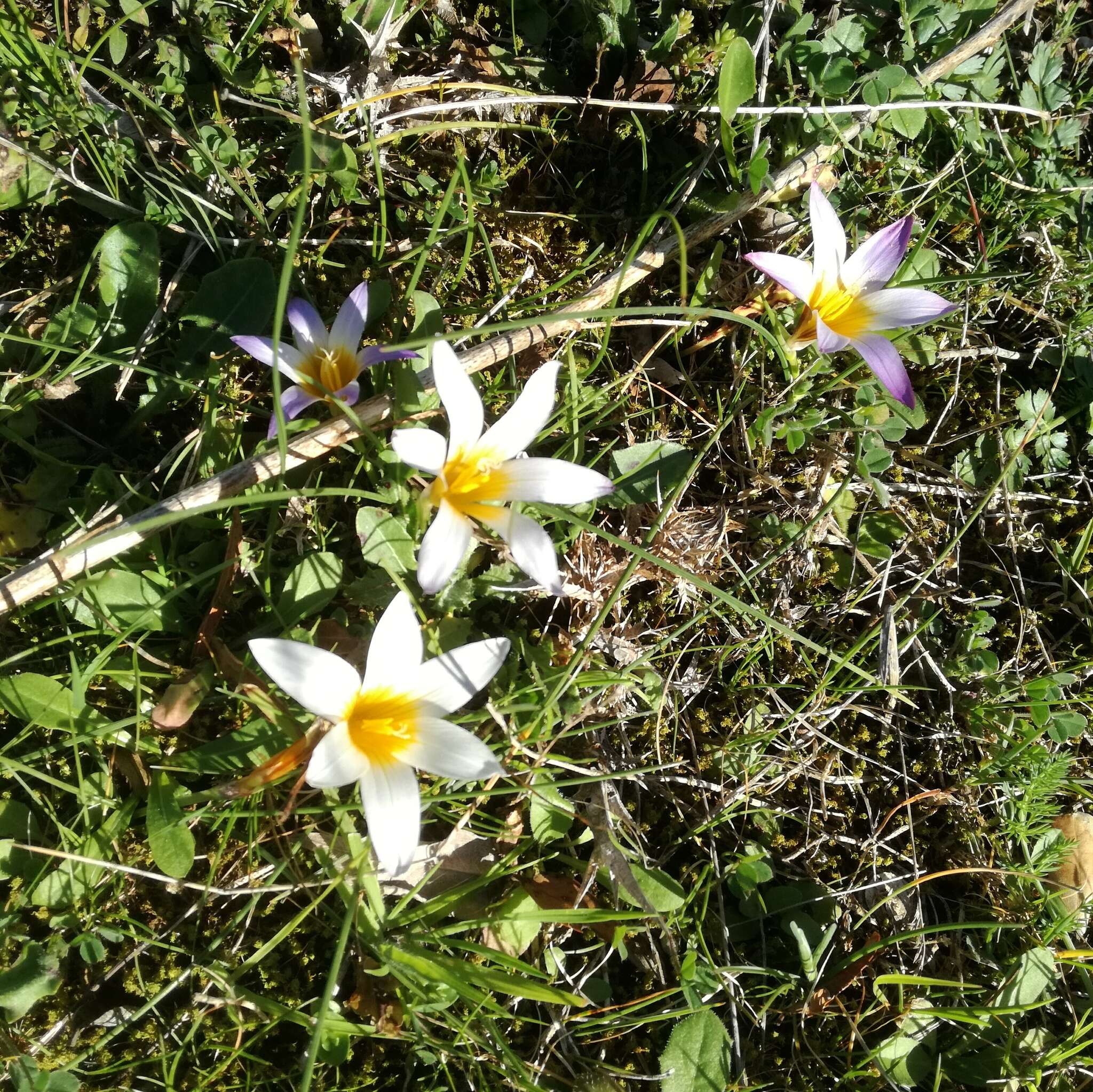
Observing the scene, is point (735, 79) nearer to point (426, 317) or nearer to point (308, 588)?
point (426, 317)

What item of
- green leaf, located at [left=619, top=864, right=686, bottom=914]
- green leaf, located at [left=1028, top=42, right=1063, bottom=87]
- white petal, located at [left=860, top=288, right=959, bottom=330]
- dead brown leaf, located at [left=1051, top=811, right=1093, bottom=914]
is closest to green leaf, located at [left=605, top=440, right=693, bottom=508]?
white petal, located at [left=860, top=288, right=959, bottom=330]

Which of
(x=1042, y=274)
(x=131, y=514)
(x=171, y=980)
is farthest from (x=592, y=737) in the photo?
(x=1042, y=274)

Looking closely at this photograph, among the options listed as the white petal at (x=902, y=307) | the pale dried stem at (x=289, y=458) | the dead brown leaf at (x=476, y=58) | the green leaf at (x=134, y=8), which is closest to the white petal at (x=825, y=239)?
the white petal at (x=902, y=307)

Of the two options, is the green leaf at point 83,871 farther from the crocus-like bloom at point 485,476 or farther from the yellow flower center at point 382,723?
the crocus-like bloom at point 485,476

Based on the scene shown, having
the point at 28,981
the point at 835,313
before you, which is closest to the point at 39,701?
the point at 28,981

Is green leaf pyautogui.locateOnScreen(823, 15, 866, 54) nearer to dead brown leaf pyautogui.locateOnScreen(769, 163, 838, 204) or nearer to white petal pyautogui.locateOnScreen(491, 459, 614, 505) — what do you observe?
dead brown leaf pyautogui.locateOnScreen(769, 163, 838, 204)

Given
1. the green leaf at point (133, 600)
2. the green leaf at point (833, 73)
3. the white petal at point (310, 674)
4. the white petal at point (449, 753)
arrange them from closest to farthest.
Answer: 1. the white petal at point (310, 674)
2. the white petal at point (449, 753)
3. the green leaf at point (133, 600)
4. the green leaf at point (833, 73)

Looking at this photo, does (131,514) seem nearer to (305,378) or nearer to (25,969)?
(305,378)
